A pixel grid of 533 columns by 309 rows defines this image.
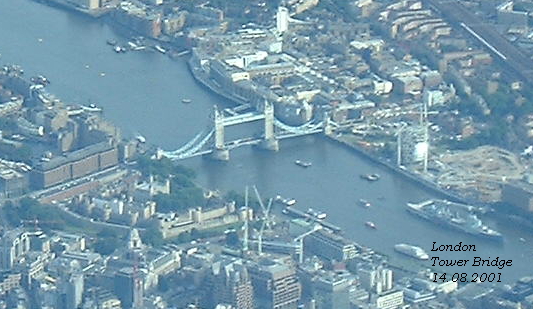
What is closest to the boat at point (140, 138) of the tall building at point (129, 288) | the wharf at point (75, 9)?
the tall building at point (129, 288)

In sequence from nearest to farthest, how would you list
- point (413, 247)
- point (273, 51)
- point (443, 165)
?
point (413, 247)
point (443, 165)
point (273, 51)

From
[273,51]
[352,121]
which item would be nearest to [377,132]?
[352,121]

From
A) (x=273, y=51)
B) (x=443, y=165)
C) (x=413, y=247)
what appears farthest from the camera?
(x=273, y=51)

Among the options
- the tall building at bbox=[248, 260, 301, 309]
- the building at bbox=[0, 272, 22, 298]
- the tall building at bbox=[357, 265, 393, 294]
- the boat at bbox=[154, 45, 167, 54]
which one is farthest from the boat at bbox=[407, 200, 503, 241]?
the boat at bbox=[154, 45, 167, 54]

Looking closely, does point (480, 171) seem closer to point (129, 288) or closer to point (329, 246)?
point (329, 246)

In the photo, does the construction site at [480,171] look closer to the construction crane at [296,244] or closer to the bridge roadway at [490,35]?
the construction crane at [296,244]

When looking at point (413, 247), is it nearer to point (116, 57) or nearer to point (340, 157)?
Result: point (340, 157)
